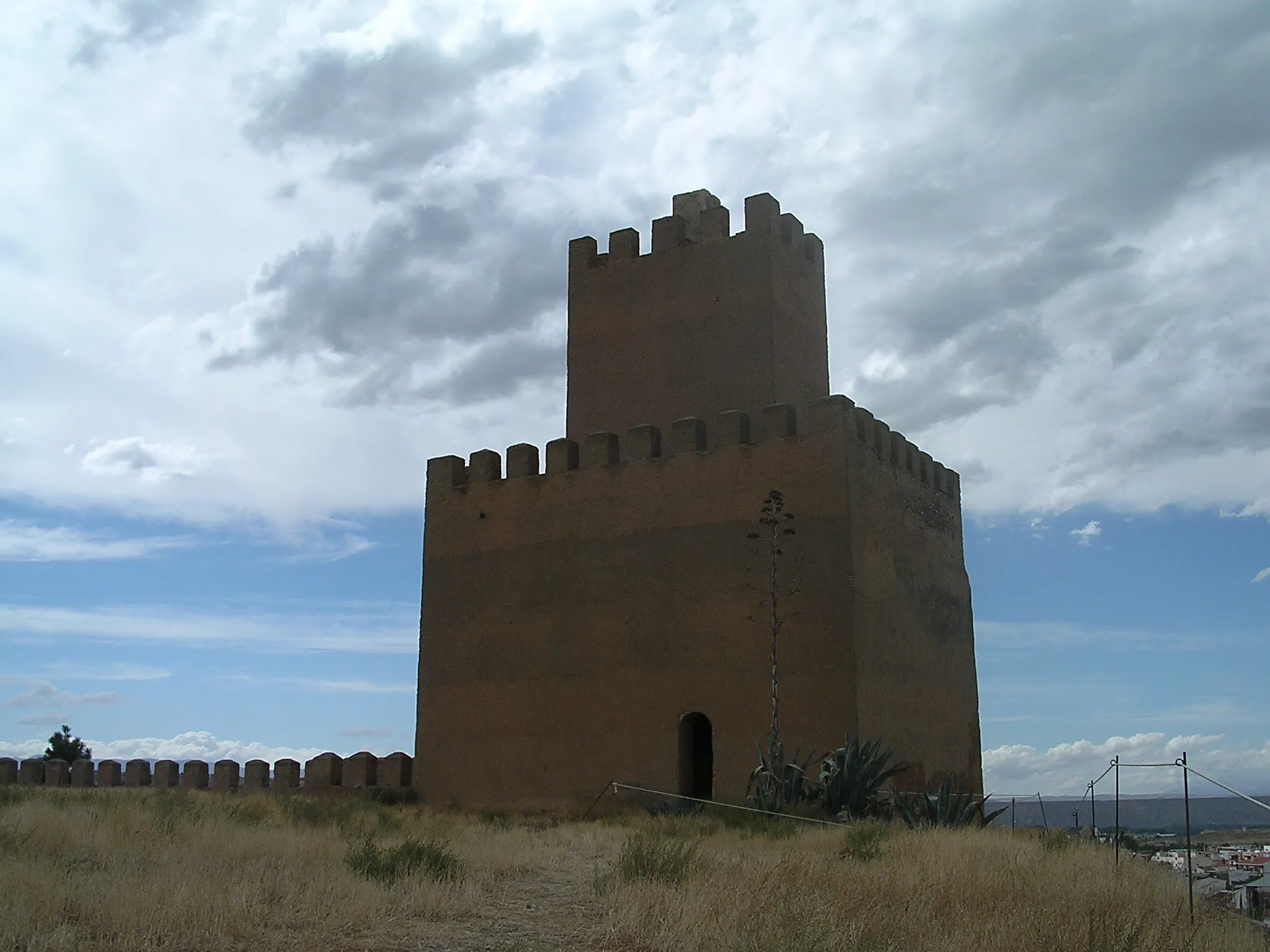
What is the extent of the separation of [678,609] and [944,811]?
16.7 feet

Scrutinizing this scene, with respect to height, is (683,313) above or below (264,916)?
above

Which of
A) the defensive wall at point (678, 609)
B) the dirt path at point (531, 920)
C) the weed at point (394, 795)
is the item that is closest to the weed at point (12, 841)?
the dirt path at point (531, 920)

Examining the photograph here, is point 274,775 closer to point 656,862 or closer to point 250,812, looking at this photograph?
point 250,812

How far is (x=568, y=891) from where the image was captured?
783cm

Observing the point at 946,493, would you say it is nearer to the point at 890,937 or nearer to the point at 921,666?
the point at 921,666

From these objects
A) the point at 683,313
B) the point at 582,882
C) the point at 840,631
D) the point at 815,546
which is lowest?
the point at 582,882

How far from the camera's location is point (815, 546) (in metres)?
15.4

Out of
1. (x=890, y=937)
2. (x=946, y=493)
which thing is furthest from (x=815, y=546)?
(x=890, y=937)

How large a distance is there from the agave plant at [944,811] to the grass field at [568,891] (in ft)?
4.55

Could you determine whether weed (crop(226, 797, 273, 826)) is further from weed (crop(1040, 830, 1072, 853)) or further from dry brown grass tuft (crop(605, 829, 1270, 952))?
weed (crop(1040, 830, 1072, 853))

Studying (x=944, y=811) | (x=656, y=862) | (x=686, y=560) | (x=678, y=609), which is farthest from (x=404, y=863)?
(x=686, y=560)

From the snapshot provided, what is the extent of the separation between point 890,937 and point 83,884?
14.4 ft

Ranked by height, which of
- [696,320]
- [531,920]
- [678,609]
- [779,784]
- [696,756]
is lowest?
[531,920]

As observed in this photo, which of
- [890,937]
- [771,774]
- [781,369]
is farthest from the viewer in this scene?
[781,369]
